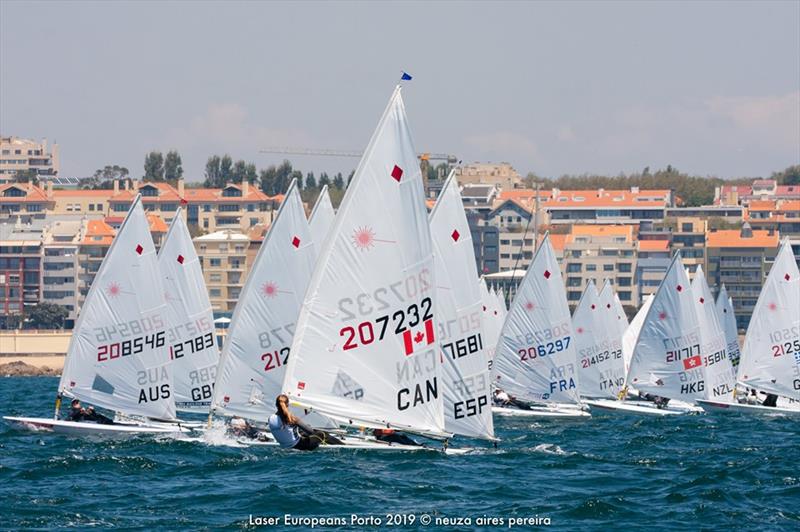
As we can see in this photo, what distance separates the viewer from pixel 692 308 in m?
54.5

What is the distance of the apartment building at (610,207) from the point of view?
185 meters

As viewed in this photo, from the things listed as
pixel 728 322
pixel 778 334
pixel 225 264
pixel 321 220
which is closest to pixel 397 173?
pixel 321 220

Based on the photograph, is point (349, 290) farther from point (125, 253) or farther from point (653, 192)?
point (653, 192)

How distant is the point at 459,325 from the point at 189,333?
1155cm

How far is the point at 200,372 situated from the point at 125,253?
571cm

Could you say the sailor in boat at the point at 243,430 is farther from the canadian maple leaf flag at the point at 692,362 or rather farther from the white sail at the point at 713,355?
the white sail at the point at 713,355

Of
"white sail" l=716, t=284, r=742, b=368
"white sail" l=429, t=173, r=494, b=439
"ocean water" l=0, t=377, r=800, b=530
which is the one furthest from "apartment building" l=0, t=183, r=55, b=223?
"white sail" l=429, t=173, r=494, b=439

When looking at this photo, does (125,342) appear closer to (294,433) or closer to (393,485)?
(294,433)

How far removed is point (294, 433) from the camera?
100ft

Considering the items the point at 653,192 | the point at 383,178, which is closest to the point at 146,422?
the point at 383,178

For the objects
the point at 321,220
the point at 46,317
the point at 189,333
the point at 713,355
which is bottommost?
the point at 46,317

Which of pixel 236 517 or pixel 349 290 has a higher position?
pixel 349 290

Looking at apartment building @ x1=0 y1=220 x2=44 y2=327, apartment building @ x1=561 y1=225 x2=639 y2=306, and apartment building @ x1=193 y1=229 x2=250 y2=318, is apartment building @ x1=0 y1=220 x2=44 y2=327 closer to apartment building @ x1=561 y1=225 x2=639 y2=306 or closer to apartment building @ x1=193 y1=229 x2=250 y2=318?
apartment building @ x1=193 y1=229 x2=250 y2=318

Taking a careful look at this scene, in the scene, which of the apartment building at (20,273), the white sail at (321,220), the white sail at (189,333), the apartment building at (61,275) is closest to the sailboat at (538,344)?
the white sail at (321,220)
